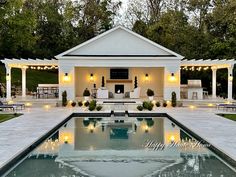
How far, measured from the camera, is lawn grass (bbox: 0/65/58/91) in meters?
34.6

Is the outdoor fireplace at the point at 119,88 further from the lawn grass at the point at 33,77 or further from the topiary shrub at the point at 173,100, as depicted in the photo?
the lawn grass at the point at 33,77

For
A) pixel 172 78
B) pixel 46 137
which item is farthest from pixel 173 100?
pixel 46 137

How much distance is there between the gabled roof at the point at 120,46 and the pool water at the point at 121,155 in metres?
10.7

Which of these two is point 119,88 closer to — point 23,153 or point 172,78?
point 172,78

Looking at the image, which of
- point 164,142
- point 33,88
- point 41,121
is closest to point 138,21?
point 33,88

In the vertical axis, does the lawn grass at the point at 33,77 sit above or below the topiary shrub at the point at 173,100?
above

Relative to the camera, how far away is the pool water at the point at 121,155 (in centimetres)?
796

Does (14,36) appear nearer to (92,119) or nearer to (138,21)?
(92,119)

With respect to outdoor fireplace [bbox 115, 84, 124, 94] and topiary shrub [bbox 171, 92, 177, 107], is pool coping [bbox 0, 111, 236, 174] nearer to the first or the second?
topiary shrub [bbox 171, 92, 177, 107]

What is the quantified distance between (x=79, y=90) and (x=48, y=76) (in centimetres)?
→ 1177

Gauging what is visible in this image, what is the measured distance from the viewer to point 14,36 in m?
26.8

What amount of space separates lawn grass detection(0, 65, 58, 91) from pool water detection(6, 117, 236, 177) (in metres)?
21.3

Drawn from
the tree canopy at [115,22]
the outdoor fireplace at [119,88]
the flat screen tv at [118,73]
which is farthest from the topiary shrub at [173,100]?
the tree canopy at [115,22]

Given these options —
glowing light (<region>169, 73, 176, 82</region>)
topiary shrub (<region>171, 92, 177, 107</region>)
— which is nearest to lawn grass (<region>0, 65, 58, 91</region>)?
glowing light (<region>169, 73, 176, 82</region>)
